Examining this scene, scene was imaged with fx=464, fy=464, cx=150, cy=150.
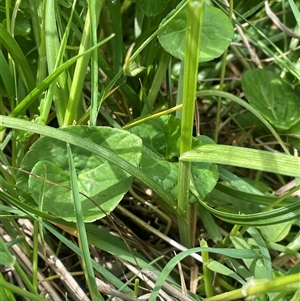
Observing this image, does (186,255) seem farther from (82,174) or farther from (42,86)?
(42,86)

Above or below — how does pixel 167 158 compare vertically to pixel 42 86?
below

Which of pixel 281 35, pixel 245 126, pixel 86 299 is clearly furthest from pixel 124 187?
pixel 281 35

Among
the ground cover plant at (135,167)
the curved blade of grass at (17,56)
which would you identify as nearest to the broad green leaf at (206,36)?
the ground cover plant at (135,167)

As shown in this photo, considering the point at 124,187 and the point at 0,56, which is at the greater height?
the point at 0,56

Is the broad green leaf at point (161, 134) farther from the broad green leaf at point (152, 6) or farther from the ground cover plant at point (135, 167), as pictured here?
the broad green leaf at point (152, 6)

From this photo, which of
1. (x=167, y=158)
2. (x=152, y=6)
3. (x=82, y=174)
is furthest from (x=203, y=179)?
(x=152, y=6)

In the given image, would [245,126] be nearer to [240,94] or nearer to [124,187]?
[240,94]
